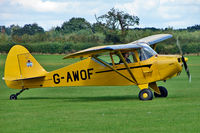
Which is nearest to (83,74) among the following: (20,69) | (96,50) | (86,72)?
(86,72)

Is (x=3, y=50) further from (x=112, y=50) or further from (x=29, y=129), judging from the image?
(x=29, y=129)

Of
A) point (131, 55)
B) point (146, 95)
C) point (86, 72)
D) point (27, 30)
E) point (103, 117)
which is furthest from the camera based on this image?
point (27, 30)

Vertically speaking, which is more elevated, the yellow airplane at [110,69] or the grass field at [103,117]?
the yellow airplane at [110,69]

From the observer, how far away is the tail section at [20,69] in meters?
18.5

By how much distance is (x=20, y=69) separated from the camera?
1862 centimetres

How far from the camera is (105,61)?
A: 57.0 ft

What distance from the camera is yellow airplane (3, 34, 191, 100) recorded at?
16.7m

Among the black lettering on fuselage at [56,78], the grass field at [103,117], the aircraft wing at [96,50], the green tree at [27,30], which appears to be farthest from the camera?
the green tree at [27,30]

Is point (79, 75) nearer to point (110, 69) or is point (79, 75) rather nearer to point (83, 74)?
point (83, 74)

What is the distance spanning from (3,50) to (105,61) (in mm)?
36297

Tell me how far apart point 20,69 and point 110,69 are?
12.3ft

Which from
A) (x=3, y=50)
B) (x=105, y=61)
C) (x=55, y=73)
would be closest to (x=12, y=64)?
(x=55, y=73)

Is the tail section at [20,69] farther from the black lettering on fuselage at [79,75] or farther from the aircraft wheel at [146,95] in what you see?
the aircraft wheel at [146,95]

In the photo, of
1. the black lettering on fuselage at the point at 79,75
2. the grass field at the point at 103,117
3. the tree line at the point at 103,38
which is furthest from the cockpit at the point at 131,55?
the tree line at the point at 103,38
